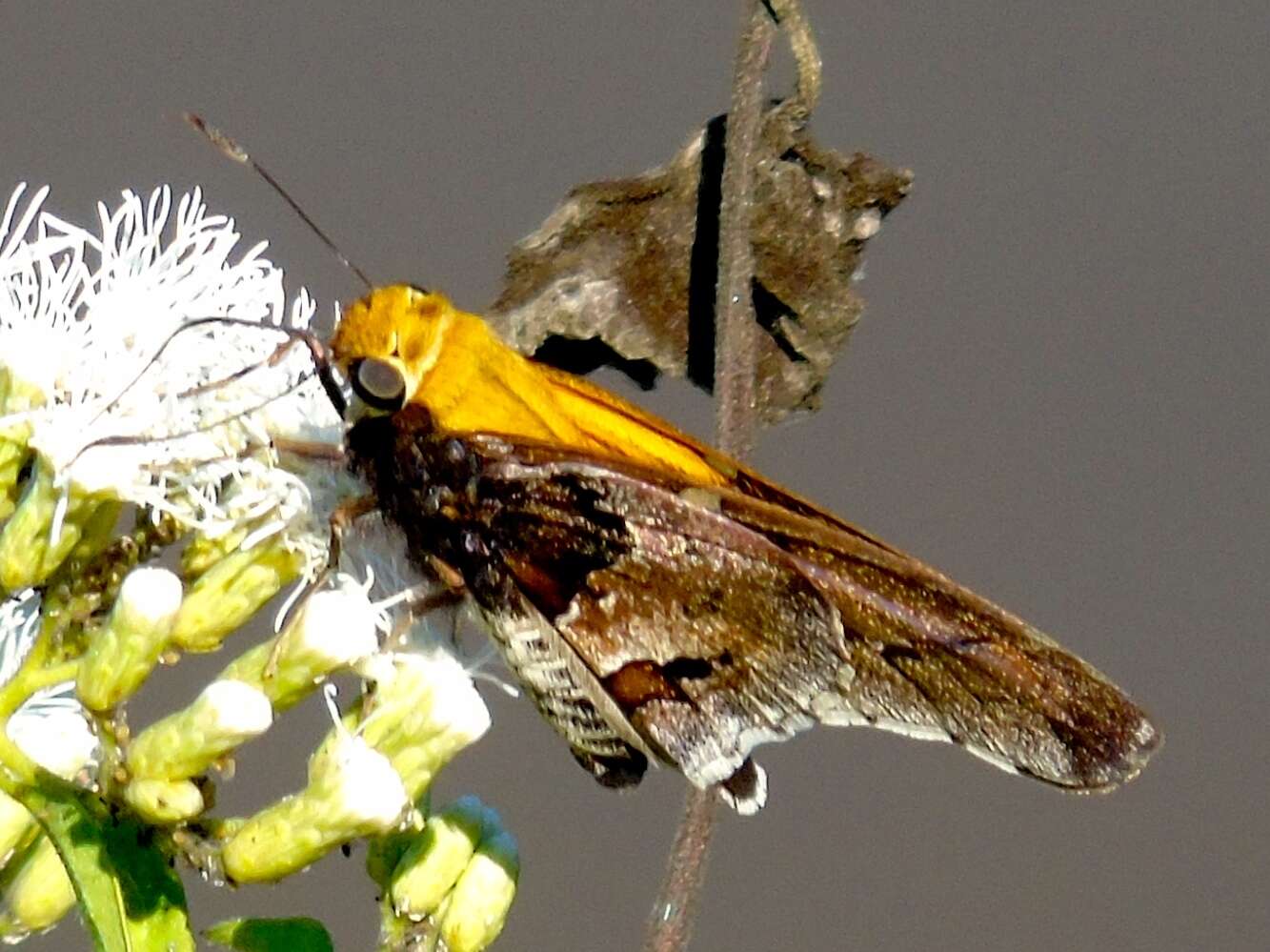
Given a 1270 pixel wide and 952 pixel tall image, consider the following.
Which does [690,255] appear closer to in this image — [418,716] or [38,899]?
[418,716]

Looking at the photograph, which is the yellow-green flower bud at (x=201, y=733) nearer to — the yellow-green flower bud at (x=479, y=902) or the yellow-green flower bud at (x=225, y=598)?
the yellow-green flower bud at (x=225, y=598)

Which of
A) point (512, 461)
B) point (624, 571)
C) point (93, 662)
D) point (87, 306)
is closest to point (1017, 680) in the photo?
point (624, 571)

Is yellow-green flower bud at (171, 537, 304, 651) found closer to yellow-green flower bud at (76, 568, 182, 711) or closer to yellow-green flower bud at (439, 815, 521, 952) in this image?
yellow-green flower bud at (76, 568, 182, 711)

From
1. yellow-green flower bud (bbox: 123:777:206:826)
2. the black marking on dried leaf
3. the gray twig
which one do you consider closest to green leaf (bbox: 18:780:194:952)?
yellow-green flower bud (bbox: 123:777:206:826)

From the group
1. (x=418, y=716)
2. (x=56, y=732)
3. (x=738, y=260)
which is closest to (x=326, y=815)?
(x=418, y=716)

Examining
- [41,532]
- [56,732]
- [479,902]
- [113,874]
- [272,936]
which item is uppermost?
[41,532]

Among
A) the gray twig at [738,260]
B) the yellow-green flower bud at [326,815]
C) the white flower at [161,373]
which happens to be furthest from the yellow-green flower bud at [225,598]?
the gray twig at [738,260]

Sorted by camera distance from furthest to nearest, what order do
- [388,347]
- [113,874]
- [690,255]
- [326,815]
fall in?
[690,255], [388,347], [326,815], [113,874]
